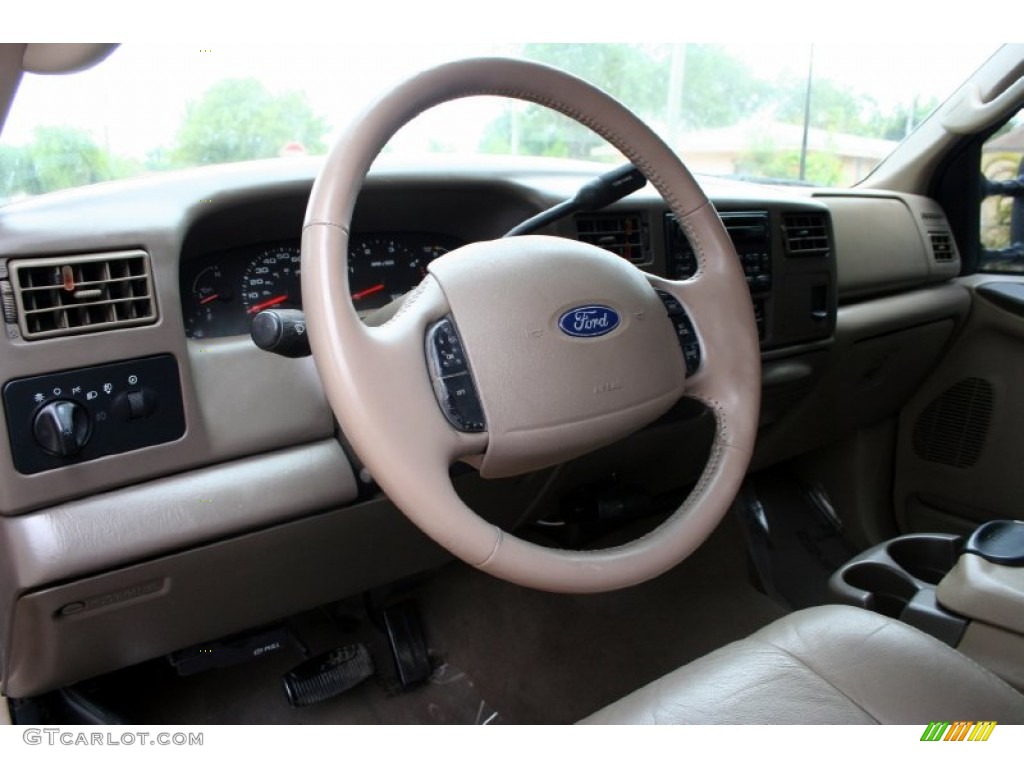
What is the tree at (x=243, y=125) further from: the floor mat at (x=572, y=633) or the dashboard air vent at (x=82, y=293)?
the floor mat at (x=572, y=633)

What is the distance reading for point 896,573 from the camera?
1.56 metres

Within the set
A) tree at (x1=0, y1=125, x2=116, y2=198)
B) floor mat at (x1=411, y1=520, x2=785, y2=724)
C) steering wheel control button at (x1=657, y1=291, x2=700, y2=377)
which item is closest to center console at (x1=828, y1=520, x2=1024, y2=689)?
floor mat at (x1=411, y1=520, x2=785, y2=724)

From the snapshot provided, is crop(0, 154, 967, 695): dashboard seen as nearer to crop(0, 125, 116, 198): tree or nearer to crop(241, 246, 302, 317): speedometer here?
crop(241, 246, 302, 317): speedometer

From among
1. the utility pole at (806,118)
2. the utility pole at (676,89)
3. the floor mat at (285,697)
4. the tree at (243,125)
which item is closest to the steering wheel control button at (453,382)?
the tree at (243,125)

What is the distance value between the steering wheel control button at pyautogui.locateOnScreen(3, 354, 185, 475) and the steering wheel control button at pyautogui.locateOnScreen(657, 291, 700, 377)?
677 millimetres

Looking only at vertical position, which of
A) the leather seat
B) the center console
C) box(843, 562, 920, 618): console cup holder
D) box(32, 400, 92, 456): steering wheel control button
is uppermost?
box(32, 400, 92, 456): steering wheel control button

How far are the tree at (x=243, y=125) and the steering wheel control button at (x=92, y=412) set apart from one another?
1.37 ft

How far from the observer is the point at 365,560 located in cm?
138

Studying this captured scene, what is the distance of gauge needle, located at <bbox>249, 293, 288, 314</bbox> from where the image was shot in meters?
1.28

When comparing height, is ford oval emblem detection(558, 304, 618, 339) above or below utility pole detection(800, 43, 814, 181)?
below

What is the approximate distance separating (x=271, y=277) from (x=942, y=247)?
1934 millimetres
